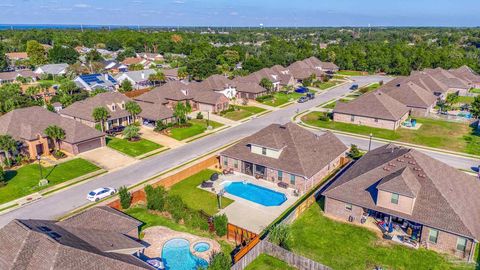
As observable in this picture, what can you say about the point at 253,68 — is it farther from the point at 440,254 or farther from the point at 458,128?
the point at 440,254

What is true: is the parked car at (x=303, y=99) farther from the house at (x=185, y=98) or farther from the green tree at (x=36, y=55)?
the green tree at (x=36, y=55)

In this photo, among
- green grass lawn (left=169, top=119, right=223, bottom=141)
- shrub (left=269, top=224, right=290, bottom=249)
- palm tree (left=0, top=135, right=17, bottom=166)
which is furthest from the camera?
green grass lawn (left=169, top=119, right=223, bottom=141)

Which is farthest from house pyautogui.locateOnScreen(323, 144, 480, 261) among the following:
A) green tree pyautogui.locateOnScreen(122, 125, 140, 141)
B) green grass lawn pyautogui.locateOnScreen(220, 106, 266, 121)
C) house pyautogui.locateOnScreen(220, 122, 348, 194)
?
green grass lawn pyautogui.locateOnScreen(220, 106, 266, 121)

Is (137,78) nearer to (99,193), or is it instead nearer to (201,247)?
(99,193)

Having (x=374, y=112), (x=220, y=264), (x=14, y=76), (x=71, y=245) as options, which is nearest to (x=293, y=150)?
(x=220, y=264)

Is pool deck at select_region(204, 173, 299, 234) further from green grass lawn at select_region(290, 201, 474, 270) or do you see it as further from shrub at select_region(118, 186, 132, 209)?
shrub at select_region(118, 186, 132, 209)

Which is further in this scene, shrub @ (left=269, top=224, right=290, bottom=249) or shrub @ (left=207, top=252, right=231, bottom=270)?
shrub @ (left=269, top=224, right=290, bottom=249)

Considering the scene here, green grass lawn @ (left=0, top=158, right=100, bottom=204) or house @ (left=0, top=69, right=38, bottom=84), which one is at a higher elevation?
house @ (left=0, top=69, right=38, bottom=84)
